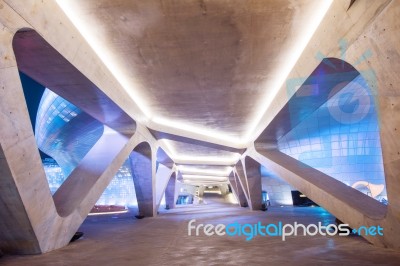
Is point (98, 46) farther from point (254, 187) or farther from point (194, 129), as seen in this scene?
point (254, 187)

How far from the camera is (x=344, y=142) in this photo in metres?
33.2

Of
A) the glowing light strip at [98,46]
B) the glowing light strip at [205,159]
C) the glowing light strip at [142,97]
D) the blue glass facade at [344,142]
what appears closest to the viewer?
the glowing light strip at [98,46]

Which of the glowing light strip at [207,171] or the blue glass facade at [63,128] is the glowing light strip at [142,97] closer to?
the blue glass facade at [63,128]

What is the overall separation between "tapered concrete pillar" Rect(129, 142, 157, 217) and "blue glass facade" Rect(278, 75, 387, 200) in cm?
2056

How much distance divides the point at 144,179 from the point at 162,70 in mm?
11271

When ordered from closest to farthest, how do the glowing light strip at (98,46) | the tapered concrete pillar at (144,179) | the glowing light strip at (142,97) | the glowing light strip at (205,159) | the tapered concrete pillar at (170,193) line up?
the glowing light strip at (98,46) < the glowing light strip at (142,97) < the tapered concrete pillar at (144,179) < the glowing light strip at (205,159) < the tapered concrete pillar at (170,193)

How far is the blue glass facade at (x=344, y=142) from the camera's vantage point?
102 ft

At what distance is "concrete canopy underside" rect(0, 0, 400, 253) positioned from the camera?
5.35 metres

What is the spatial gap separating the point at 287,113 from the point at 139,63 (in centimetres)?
665

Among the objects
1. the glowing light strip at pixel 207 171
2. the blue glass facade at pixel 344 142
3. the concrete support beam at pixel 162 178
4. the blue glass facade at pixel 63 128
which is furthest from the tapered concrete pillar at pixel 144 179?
the blue glass facade at pixel 344 142

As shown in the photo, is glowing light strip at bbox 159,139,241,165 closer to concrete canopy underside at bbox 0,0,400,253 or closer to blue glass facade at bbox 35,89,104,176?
blue glass facade at bbox 35,89,104,176

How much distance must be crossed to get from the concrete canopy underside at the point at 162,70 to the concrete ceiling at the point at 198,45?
35 millimetres

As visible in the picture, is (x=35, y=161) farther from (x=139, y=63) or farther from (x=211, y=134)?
(x=211, y=134)

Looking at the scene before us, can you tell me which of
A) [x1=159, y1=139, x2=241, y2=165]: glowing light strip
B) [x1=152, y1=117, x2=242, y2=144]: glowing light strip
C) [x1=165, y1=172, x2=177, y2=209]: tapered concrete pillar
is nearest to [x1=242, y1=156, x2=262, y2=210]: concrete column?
[x1=159, y1=139, x2=241, y2=165]: glowing light strip
